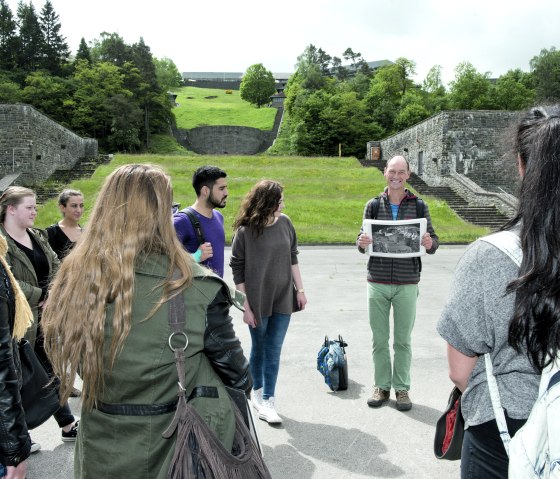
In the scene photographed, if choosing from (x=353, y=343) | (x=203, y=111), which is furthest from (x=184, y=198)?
(x=203, y=111)

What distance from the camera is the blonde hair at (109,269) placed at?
1953mm

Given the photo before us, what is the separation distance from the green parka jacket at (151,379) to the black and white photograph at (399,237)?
3026 millimetres

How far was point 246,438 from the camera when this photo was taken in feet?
6.82

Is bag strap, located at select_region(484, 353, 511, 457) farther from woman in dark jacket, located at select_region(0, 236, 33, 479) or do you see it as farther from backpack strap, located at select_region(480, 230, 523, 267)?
woman in dark jacket, located at select_region(0, 236, 33, 479)

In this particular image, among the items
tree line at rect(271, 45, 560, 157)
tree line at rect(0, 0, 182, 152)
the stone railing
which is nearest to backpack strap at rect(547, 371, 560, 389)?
the stone railing

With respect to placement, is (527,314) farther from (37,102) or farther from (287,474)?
(37,102)

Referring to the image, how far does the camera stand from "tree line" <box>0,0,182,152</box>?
5950 centimetres

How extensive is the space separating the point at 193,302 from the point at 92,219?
0.56 metres

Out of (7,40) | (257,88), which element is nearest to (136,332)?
(7,40)

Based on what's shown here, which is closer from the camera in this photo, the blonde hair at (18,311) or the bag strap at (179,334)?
the bag strap at (179,334)

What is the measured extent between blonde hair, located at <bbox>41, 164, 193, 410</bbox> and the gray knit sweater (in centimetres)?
256

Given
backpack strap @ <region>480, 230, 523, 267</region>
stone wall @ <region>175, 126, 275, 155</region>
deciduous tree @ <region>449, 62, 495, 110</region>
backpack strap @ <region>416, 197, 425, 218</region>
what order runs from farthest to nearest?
stone wall @ <region>175, 126, 275, 155</region> < deciduous tree @ <region>449, 62, 495, 110</region> < backpack strap @ <region>416, 197, 425, 218</region> < backpack strap @ <region>480, 230, 523, 267</region>

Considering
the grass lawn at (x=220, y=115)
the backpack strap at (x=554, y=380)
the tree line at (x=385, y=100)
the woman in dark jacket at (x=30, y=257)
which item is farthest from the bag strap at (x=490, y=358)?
the grass lawn at (x=220, y=115)

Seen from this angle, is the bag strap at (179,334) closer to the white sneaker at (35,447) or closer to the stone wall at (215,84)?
the white sneaker at (35,447)
